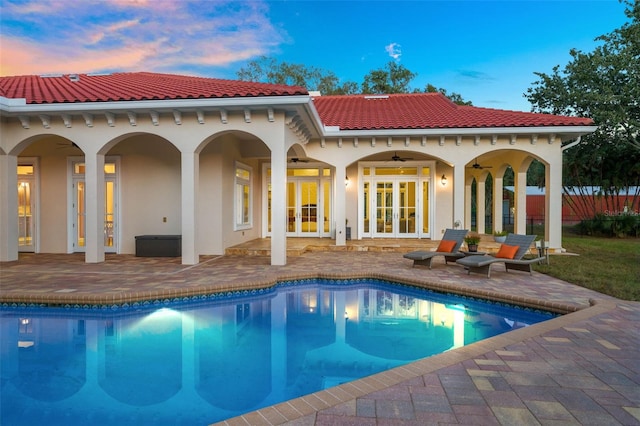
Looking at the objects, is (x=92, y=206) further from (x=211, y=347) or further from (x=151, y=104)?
(x=211, y=347)

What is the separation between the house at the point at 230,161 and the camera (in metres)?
9.32

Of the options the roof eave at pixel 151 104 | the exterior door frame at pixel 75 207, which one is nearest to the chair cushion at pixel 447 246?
the roof eave at pixel 151 104

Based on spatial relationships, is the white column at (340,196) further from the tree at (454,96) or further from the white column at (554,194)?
the tree at (454,96)

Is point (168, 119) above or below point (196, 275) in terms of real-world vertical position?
above

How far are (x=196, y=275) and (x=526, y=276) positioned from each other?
7.35 metres

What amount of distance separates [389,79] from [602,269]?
2577cm

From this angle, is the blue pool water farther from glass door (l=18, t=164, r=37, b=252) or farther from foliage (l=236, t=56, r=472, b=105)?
foliage (l=236, t=56, r=472, b=105)

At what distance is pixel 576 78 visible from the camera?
18391 mm

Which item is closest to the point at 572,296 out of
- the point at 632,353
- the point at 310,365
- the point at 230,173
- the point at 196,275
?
the point at 632,353

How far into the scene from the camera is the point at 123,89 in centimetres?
1049

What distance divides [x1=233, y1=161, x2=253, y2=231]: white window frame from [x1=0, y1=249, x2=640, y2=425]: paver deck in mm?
4586

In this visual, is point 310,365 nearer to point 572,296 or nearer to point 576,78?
point 572,296

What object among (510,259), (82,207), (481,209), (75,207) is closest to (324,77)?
(481,209)

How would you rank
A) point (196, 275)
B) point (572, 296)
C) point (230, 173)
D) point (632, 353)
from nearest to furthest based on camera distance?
point (632, 353) < point (572, 296) < point (196, 275) < point (230, 173)
